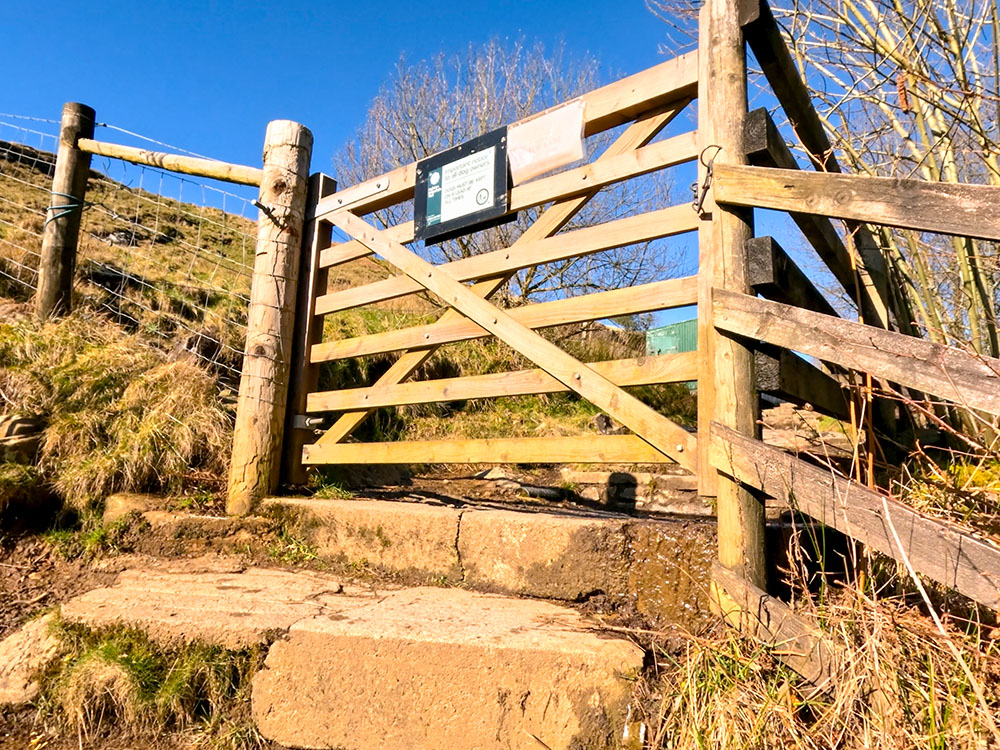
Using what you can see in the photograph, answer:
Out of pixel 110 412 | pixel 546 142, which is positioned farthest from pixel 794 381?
pixel 110 412

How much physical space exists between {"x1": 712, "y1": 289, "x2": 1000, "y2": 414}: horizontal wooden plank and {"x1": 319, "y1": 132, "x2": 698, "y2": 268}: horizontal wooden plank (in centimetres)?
62

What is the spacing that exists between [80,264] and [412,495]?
401 cm

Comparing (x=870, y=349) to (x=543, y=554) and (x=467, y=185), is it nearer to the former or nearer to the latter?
(x=543, y=554)

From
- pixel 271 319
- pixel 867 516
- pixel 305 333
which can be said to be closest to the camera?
pixel 867 516

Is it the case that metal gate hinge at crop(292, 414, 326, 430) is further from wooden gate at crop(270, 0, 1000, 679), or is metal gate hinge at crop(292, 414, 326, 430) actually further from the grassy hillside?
the grassy hillside

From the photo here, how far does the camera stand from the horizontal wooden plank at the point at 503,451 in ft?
8.59

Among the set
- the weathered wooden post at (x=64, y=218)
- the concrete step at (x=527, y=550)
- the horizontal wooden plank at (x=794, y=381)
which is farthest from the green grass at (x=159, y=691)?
the weathered wooden post at (x=64, y=218)

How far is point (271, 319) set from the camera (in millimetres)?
3787

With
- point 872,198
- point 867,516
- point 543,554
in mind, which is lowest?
point 543,554

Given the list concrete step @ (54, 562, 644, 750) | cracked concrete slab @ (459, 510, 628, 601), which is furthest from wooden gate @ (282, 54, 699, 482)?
concrete step @ (54, 562, 644, 750)

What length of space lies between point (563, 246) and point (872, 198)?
4.16 feet

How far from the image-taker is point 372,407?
11.7 ft

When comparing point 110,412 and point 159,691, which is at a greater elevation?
point 110,412

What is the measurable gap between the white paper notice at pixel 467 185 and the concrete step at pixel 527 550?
4.74 feet
